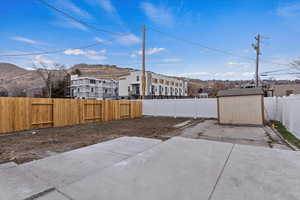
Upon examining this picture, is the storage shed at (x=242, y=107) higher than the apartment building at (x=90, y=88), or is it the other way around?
the apartment building at (x=90, y=88)

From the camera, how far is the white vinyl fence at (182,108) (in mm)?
11483

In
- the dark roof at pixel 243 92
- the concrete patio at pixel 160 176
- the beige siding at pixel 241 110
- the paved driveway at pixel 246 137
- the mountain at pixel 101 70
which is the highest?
the mountain at pixel 101 70

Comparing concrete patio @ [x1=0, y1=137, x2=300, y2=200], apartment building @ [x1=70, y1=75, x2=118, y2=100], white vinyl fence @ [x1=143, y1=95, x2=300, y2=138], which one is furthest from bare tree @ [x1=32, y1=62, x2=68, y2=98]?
concrete patio @ [x1=0, y1=137, x2=300, y2=200]

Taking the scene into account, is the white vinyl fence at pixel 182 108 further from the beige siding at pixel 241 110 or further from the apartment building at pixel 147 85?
the apartment building at pixel 147 85

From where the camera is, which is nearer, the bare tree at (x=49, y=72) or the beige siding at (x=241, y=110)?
the beige siding at (x=241, y=110)

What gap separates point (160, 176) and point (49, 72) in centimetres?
3452

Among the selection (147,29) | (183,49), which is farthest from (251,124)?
(147,29)

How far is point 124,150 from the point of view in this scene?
3.59m

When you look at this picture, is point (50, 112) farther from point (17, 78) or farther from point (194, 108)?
point (17, 78)

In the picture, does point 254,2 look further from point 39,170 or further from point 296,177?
point 39,170

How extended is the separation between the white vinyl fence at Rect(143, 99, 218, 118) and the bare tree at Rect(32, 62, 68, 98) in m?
23.5

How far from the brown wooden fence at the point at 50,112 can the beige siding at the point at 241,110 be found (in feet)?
24.5

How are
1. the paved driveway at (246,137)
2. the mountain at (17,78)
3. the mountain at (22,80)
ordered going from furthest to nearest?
the mountain at (17,78) → the mountain at (22,80) → the paved driveway at (246,137)

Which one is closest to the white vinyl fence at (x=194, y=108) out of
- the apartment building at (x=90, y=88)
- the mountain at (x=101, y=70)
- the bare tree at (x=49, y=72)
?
the apartment building at (x=90, y=88)
